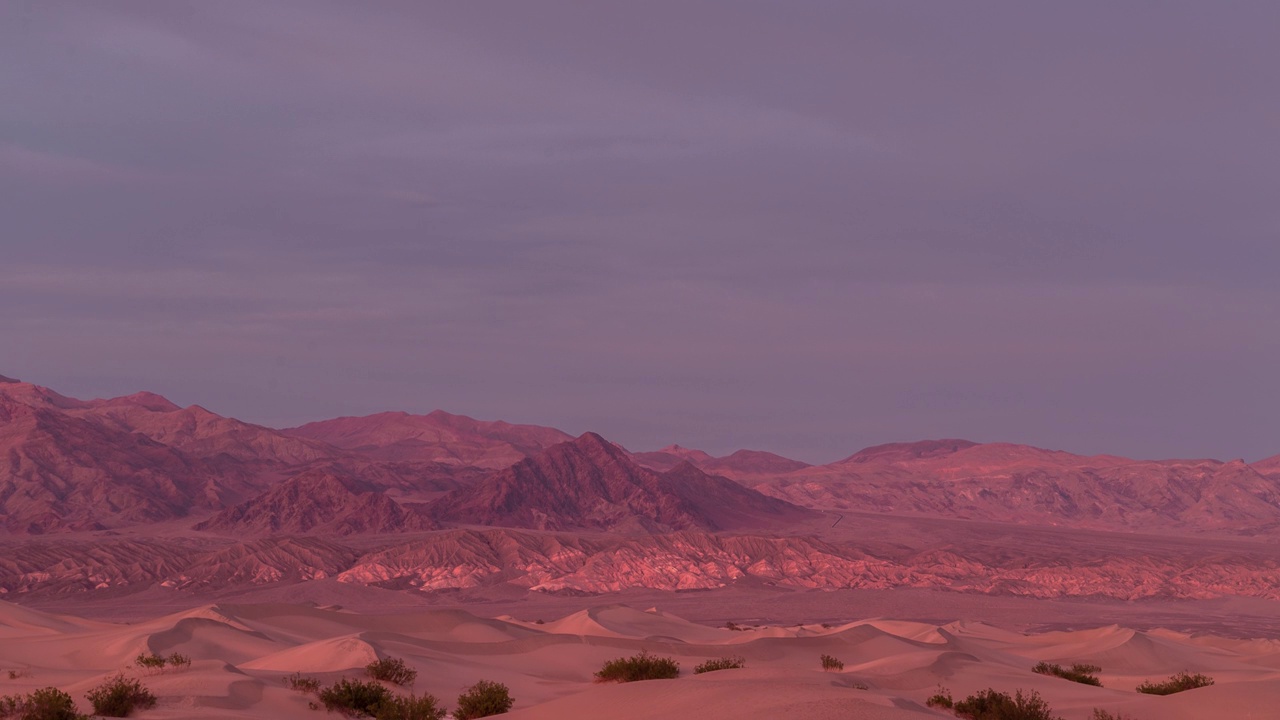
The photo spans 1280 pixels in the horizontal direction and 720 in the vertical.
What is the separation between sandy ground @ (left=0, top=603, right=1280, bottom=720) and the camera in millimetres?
17875

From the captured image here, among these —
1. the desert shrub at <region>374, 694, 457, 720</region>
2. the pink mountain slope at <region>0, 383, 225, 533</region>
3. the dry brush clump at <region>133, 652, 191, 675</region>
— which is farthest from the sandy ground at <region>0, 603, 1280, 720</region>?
the pink mountain slope at <region>0, 383, 225, 533</region>

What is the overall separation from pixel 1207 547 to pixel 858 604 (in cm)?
6230

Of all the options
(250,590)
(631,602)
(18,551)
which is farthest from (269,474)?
(631,602)

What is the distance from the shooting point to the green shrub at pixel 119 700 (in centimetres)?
1814

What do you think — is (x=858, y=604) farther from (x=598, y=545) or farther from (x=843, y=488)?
(x=843, y=488)

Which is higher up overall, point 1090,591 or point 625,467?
point 625,467

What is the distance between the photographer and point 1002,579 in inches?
3834

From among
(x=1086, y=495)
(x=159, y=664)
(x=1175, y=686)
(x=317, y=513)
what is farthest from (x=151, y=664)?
(x=1086, y=495)

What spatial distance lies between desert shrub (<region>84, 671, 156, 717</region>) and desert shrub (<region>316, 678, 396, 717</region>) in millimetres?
3250

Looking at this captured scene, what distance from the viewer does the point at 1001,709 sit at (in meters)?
19.1

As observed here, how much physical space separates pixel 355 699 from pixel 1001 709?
11326 mm

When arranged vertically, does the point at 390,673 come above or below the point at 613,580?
above

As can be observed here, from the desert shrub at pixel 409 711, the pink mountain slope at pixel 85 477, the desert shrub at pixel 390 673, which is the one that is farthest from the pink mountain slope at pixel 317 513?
A: the desert shrub at pixel 409 711

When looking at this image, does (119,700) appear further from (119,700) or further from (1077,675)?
(1077,675)
